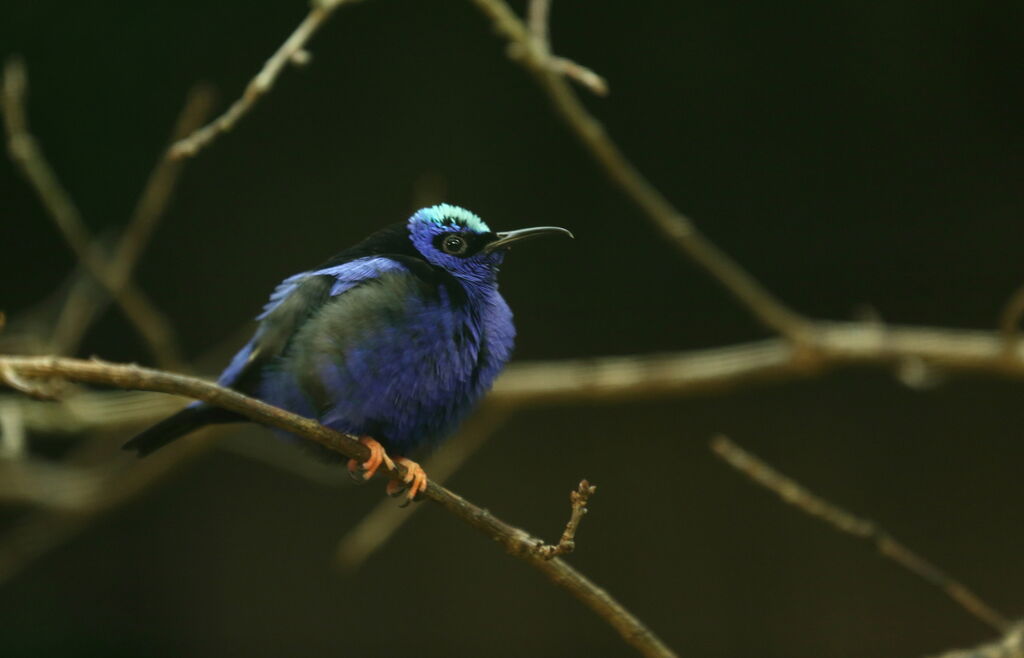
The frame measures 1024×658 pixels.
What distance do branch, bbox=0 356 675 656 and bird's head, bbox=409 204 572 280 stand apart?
385 millimetres

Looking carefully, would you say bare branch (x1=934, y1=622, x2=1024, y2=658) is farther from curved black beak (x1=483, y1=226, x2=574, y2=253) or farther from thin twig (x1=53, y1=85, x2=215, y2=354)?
thin twig (x1=53, y1=85, x2=215, y2=354)

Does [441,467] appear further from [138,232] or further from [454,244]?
[454,244]

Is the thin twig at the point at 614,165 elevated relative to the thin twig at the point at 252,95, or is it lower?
elevated

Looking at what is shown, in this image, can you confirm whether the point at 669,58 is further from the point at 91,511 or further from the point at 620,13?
the point at 91,511

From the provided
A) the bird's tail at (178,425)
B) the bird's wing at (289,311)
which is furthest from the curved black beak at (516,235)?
the bird's tail at (178,425)

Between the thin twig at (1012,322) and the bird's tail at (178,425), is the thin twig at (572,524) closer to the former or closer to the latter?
the bird's tail at (178,425)

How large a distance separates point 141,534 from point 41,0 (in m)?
2.31

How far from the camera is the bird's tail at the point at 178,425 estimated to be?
6.00 feet

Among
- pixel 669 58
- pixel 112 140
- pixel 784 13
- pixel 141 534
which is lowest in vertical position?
pixel 141 534

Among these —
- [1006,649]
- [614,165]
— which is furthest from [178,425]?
[1006,649]

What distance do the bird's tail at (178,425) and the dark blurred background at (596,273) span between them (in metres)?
1.94

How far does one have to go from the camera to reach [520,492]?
457 cm

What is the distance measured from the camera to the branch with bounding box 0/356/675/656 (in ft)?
4.51

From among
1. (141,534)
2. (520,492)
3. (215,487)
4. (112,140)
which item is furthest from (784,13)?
(141,534)
